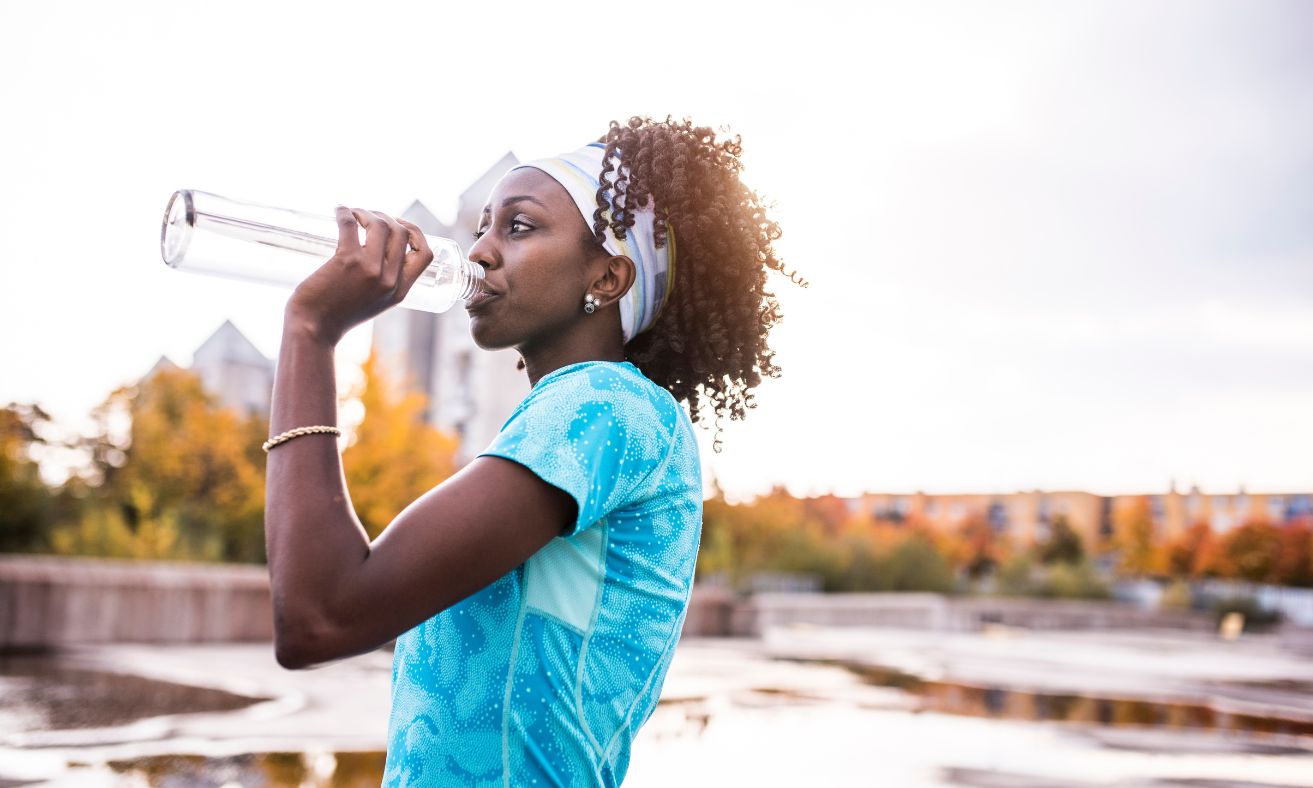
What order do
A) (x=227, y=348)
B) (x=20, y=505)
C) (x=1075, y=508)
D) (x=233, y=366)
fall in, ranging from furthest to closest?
(x=1075, y=508) → (x=233, y=366) → (x=227, y=348) → (x=20, y=505)

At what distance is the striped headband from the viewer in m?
1.73

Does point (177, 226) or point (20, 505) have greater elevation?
point (177, 226)

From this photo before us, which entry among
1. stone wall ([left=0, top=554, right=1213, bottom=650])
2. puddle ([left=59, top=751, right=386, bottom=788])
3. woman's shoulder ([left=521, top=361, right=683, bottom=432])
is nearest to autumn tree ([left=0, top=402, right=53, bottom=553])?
stone wall ([left=0, top=554, right=1213, bottom=650])

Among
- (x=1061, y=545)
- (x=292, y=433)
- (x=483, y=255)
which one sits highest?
(x=483, y=255)

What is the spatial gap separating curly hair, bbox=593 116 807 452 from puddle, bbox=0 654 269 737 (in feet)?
20.0

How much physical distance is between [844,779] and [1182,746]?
3411 millimetres

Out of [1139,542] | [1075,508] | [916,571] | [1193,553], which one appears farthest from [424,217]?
[1075,508]

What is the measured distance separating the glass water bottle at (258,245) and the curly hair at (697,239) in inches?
9.3

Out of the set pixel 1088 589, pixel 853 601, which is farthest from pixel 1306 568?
pixel 853 601

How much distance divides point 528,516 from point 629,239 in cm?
57

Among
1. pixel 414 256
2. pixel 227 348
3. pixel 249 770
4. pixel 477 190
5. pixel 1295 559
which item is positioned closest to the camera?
pixel 414 256

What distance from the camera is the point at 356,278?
144cm

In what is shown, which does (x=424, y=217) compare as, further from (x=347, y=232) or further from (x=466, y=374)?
(x=347, y=232)

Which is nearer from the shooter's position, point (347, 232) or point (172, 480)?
point (347, 232)
